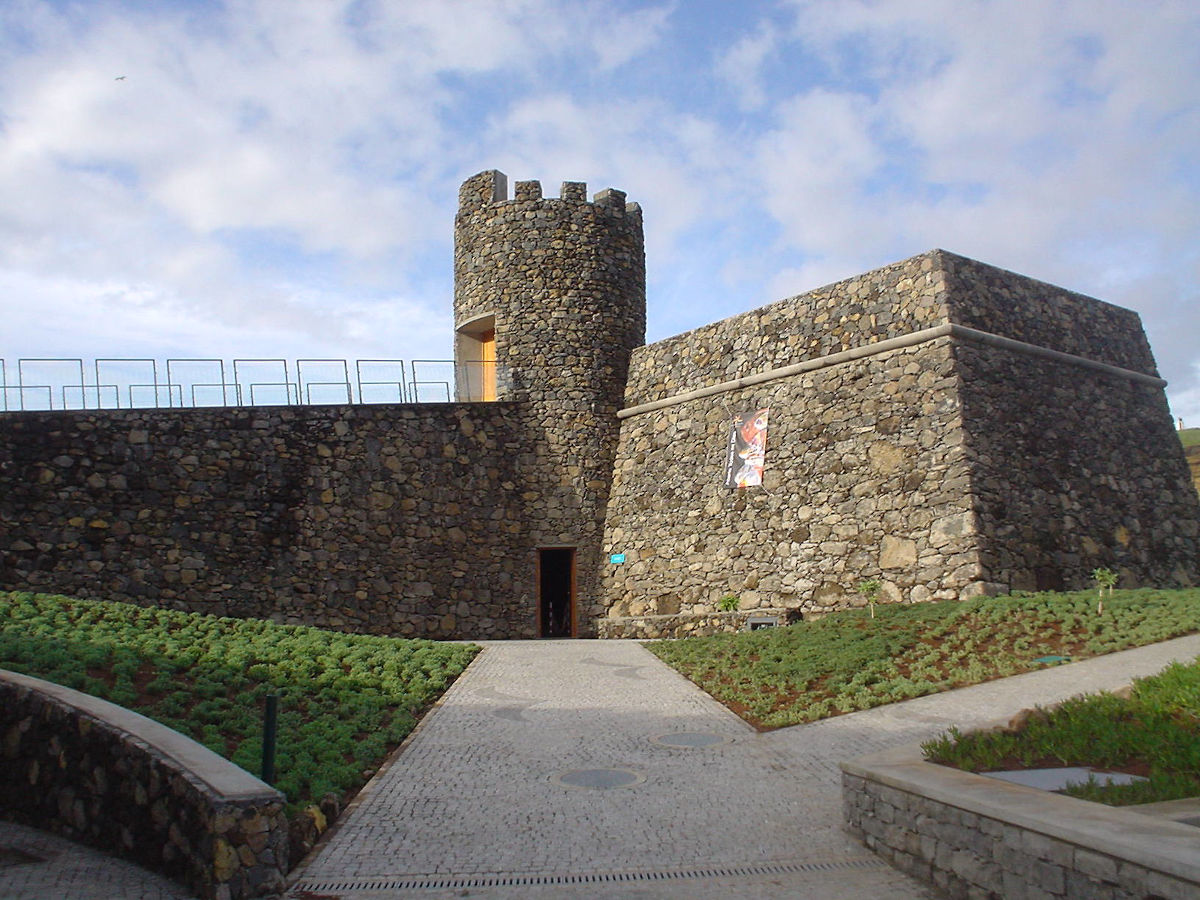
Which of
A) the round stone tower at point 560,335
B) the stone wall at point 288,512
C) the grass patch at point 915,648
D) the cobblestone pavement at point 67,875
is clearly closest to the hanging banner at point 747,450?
the round stone tower at point 560,335

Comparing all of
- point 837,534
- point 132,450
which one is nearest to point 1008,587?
point 837,534

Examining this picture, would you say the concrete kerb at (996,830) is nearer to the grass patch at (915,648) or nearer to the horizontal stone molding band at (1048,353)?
the grass patch at (915,648)

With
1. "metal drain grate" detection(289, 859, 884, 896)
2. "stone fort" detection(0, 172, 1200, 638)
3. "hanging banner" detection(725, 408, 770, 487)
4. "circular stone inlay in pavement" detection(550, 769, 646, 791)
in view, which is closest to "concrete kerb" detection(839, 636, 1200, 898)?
"metal drain grate" detection(289, 859, 884, 896)

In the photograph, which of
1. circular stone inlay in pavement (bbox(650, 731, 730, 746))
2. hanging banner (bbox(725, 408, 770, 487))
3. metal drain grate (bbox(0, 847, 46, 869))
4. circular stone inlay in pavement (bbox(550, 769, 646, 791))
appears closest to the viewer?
metal drain grate (bbox(0, 847, 46, 869))

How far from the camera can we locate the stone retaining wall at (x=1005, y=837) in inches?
149

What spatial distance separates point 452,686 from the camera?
11.4 metres

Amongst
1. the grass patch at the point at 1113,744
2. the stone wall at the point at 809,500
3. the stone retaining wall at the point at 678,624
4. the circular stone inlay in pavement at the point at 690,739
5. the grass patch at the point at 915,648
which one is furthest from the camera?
the stone retaining wall at the point at 678,624

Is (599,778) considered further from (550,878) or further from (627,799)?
(550,878)

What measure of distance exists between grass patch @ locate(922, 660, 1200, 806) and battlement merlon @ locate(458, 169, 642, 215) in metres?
15.6

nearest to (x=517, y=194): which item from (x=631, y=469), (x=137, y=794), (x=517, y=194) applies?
(x=517, y=194)

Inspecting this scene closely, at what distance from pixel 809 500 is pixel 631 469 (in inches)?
184

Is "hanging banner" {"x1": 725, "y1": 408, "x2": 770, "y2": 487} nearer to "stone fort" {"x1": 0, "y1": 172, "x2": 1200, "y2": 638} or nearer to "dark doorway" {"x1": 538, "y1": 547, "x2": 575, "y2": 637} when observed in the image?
"stone fort" {"x1": 0, "y1": 172, "x2": 1200, "y2": 638}

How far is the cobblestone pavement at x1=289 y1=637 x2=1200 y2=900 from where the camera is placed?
5359 millimetres

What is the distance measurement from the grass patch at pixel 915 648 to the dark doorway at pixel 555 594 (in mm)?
7591
